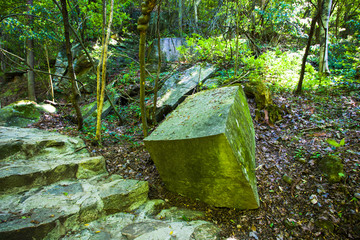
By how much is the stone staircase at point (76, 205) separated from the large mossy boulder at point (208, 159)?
0.38m

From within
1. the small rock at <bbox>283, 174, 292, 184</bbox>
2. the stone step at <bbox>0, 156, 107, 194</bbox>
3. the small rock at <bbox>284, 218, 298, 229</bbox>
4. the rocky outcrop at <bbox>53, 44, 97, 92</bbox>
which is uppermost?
the rocky outcrop at <bbox>53, 44, 97, 92</bbox>

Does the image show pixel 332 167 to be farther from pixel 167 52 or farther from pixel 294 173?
pixel 167 52

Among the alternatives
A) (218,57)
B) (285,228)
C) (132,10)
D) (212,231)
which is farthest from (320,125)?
(132,10)

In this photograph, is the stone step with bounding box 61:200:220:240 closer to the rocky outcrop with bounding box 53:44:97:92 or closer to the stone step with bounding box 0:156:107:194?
the stone step with bounding box 0:156:107:194

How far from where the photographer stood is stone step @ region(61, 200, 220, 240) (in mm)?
1875

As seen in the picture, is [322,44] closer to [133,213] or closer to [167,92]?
[167,92]

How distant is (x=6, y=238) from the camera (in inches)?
60.7

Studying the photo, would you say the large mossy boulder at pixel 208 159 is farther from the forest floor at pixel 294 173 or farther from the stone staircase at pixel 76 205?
the stone staircase at pixel 76 205

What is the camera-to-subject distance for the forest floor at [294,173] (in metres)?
2.06

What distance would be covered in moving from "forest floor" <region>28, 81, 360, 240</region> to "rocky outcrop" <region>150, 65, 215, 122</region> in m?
1.21

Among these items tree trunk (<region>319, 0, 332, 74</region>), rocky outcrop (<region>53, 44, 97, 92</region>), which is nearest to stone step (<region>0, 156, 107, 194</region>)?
rocky outcrop (<region>53, 44, 97, 92</region>)

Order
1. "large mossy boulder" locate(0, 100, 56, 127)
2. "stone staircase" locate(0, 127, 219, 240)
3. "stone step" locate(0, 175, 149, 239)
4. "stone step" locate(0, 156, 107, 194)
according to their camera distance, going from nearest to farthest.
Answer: "stone step" locate(0, 175, 149, 239) → "stone staircase" locate(0, 127, 219, 240) → "stone step" locate(0, 156, 107, 194) → "large mossy boulder" locate(0, 100, 56, 127)

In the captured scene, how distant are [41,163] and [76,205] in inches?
50.1

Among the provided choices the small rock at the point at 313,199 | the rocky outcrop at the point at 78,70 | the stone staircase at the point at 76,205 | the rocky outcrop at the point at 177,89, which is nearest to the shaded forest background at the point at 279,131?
the small rock at the point at 313,199
